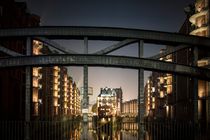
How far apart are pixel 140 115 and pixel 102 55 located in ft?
13.3

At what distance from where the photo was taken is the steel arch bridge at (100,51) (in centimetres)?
2403

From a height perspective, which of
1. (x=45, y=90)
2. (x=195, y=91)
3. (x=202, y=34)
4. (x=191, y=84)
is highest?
(x=202, y=34)

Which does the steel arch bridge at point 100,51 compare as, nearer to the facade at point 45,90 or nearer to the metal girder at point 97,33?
Answer: the metal girder at point 97,33

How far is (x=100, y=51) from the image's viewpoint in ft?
80.6

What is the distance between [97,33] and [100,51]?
3.45ft

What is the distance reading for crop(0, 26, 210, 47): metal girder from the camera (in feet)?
80.1

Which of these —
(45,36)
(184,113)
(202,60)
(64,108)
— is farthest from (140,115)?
(64,108)

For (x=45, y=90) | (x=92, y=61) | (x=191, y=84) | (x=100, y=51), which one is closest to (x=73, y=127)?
(x=100, y=51)

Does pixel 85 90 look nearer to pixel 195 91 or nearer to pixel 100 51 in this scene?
pixel 100 51

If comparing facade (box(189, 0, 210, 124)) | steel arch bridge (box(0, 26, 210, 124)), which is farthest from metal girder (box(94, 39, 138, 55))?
facade (box(189, 0, 210, 124))

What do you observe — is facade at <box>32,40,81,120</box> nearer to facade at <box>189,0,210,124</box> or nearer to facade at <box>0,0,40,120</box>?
facade at <box>0,0,40,120</box>

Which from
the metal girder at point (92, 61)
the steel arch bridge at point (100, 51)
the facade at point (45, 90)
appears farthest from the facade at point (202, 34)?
the metal girder at point (92, 61)

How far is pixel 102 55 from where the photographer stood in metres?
24.0

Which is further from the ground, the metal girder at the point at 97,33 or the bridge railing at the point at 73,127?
the metal girder at the point at 97,33
